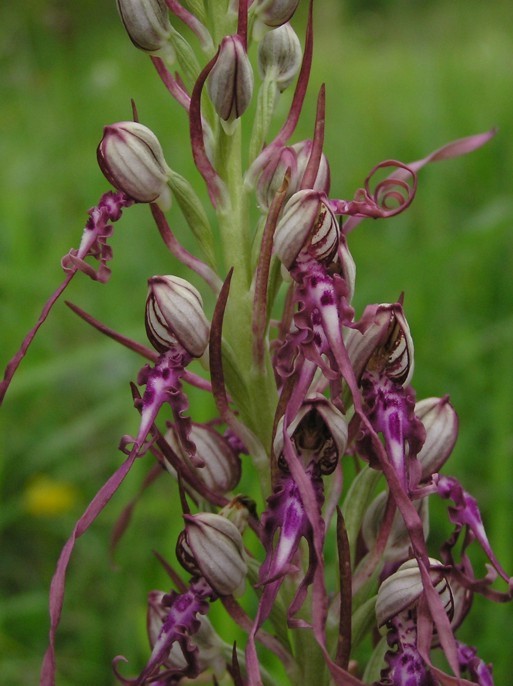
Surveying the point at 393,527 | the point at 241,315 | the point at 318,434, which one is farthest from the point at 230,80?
the point at 393,527

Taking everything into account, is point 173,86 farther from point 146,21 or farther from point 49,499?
point 49,499

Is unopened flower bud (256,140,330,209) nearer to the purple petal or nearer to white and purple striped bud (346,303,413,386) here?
white and purple striped bud (346,303,413,386)

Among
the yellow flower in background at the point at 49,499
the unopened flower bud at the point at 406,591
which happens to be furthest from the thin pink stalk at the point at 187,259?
the yellow flower in background at the point at 49,499

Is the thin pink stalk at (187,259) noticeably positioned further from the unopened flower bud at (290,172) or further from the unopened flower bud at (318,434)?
the unopened flower bud at (318,434)

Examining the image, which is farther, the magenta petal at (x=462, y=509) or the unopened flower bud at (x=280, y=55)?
the unopened flower bud at (x=280, y=55)

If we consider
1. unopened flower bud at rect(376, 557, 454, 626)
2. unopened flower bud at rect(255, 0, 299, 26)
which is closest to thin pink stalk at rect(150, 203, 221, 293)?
unopened flower bud at rect(255, 0, 299, 26)

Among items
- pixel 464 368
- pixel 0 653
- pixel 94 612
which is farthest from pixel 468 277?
pixel 0 653

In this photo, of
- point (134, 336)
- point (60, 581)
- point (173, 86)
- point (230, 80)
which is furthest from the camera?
point (134, 336)

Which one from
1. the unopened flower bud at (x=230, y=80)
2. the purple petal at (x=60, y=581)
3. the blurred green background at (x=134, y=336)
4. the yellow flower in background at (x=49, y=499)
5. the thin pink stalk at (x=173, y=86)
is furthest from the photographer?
the yellow flower in background at (x=49, y=499)
